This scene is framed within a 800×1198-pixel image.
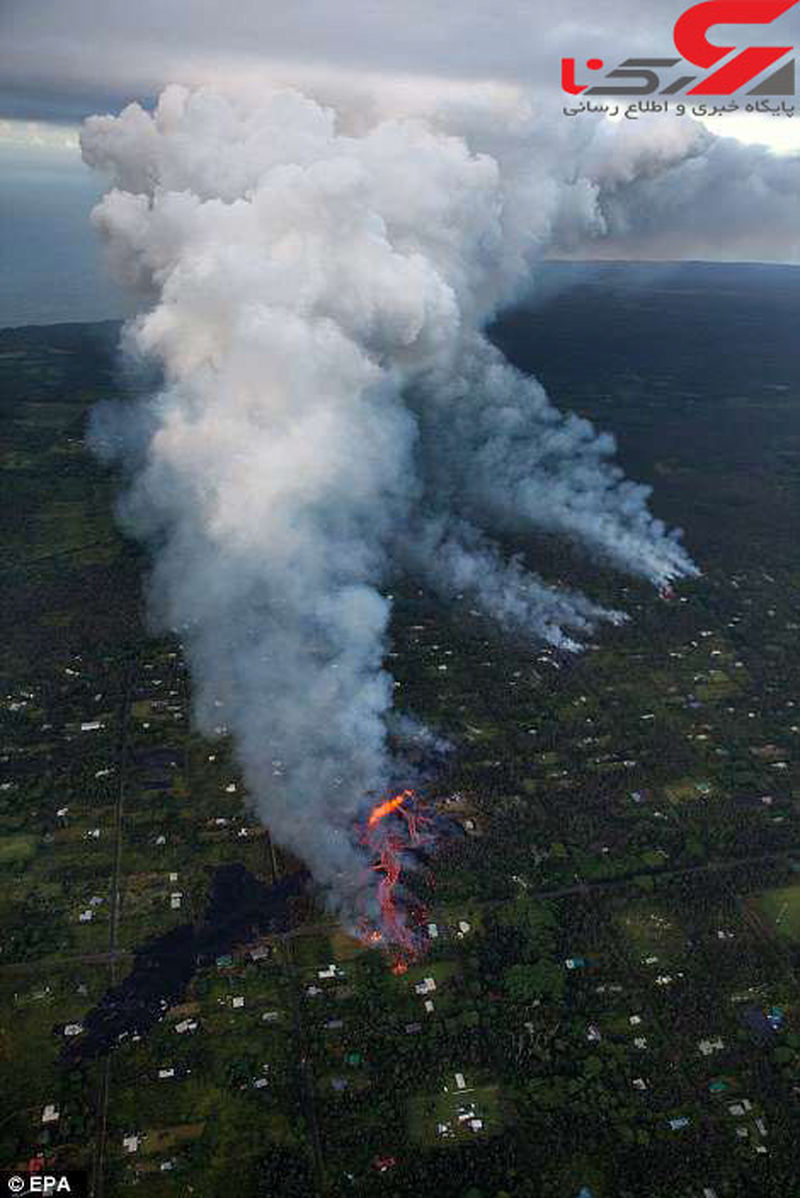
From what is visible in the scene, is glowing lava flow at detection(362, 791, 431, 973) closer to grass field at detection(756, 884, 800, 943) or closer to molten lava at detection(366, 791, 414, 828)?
molten lava at detection(366, 791, 414, 828)

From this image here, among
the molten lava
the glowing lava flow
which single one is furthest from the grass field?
the molten lava

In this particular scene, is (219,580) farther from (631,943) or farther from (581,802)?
(631,943)

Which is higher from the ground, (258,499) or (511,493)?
(258,499)

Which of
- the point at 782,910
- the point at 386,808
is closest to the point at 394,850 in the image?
the point at 386,808

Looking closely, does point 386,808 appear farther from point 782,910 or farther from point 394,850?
point 782,910

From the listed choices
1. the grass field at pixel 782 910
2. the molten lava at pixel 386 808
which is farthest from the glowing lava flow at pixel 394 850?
the grass field at pixel 782 910

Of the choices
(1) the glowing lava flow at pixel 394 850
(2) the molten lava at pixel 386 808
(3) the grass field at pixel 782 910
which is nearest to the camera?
(1) the glowing lava flow at pixel 394 850

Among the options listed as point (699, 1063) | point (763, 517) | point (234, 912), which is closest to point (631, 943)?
point (699, 1063)

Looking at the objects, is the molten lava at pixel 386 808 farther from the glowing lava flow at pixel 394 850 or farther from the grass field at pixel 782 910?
the grass field at pixel 782 910
